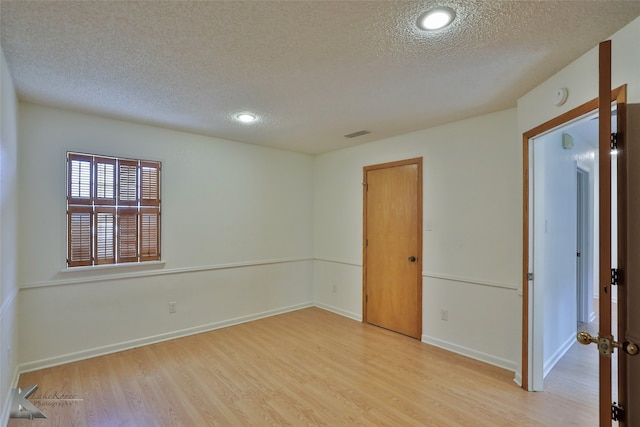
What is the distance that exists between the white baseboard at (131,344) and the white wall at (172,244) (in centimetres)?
1

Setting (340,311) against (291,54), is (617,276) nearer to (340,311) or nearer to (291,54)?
(291,54)

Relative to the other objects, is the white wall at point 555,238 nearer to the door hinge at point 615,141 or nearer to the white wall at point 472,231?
the white wall at point 472,231

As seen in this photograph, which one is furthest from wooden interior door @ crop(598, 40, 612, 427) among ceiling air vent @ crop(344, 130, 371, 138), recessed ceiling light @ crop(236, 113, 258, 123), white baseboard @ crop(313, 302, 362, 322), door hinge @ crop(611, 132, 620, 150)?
white baseboard @ crop(313, 302, 362, 322)

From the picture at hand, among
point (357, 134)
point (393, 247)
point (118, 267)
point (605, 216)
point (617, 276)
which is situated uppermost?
point (357, 134)

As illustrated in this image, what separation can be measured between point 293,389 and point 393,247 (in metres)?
2.07

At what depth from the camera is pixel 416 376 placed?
9.26 ft

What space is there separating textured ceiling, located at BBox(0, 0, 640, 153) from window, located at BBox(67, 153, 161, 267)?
59cm

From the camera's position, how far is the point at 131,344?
340 centimetres

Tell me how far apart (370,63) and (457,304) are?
2.56 metres

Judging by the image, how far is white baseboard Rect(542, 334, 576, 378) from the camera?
2883 millimetres

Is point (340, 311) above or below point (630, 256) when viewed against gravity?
below

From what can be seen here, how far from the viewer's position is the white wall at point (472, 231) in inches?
116
